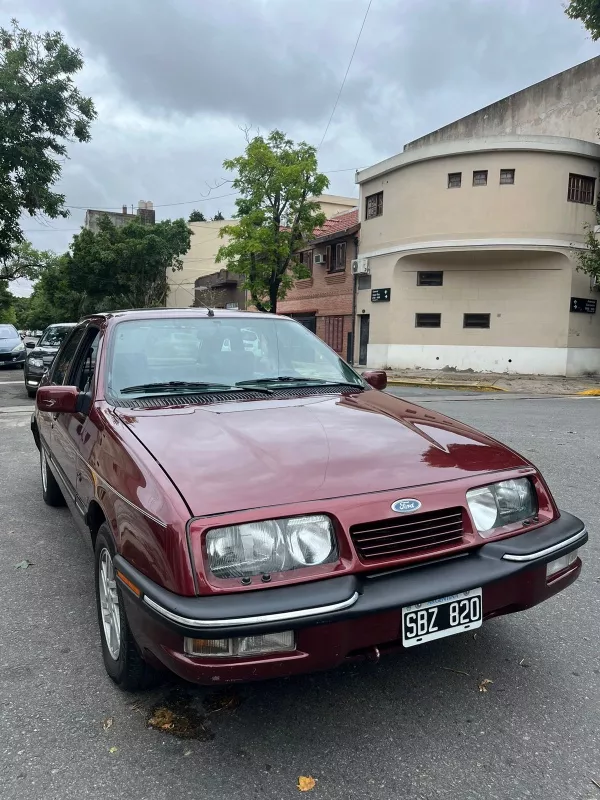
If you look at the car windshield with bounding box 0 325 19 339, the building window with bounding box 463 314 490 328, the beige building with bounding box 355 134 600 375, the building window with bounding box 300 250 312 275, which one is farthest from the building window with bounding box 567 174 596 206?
the car windshield with bounding box 0 325 19 339

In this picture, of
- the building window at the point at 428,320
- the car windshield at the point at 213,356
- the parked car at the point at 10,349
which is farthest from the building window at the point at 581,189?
the car windshield at the point at 213,356

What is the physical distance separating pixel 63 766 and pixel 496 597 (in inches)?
65.2

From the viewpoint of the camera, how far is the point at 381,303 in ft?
75.0

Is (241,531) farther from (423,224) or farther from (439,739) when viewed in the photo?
(423,224)

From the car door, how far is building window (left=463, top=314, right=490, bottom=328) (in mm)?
18449

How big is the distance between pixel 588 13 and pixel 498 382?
1079 centimetres

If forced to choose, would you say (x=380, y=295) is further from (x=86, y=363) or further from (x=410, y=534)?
(x=410, y=534)

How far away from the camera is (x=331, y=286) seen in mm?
27094

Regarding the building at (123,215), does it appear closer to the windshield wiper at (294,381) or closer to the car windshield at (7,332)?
the car windshield at (7,332)

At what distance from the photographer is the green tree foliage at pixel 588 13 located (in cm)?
1698

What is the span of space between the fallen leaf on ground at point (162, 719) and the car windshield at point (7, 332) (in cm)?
1859

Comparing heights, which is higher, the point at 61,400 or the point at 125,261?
the point at 125,261

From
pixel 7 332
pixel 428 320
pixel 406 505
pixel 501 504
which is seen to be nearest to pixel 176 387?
pixel 406 505

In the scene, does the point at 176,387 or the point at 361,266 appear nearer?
the point at 176,387
